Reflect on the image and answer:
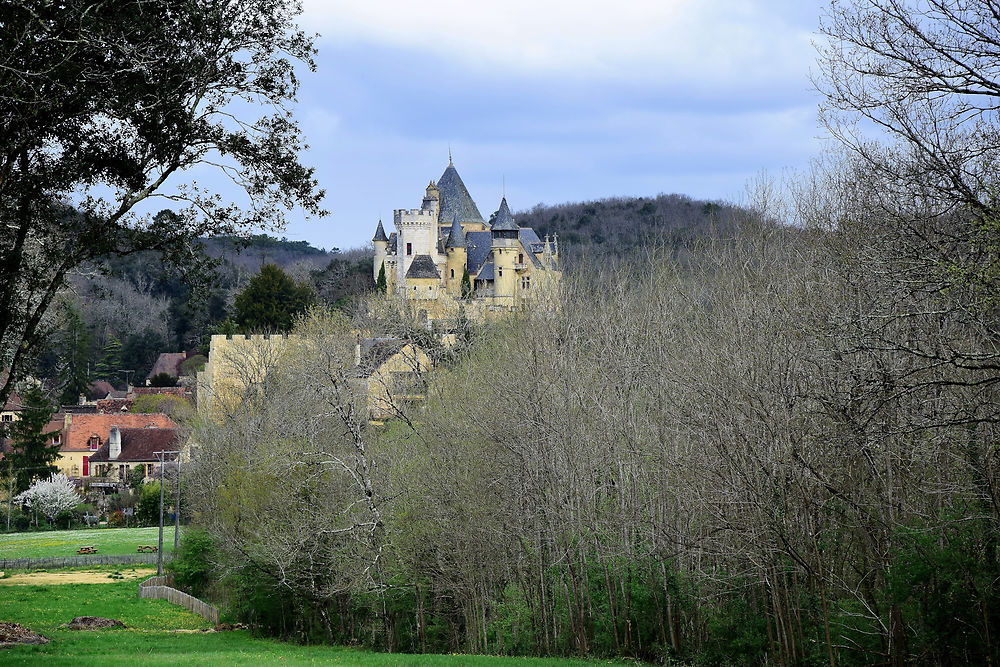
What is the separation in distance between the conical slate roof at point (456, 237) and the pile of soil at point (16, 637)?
7423cm

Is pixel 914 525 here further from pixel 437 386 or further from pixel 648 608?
pixel 437 386

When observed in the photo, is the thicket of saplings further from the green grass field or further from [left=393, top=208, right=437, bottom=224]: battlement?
[left=393, top=208, right=437, bottom=224]: battlement

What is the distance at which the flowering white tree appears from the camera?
57.2 metres

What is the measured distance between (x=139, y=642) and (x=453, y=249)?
7341cm

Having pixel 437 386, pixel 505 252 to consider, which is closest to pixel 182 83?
pixel 437 386

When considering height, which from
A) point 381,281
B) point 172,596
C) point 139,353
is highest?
point 381,281

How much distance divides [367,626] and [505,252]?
63561 millimetres

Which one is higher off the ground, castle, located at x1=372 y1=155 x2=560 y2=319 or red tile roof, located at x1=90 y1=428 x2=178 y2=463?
castle, located at x1=372 y1=155 x2=560 y2=319

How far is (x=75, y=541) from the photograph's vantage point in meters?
50.9

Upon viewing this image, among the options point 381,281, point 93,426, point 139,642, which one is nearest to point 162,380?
point 93,426

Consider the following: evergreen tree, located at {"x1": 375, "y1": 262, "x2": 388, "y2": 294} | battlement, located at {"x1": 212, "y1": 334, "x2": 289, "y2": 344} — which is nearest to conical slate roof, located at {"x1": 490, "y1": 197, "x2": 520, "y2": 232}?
evergreen tree, located at {"x1": 375, "y1": 262, "x2": 388, "y2": 294}

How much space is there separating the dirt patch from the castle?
44346 mm

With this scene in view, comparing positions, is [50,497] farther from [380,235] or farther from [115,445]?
[380,235]

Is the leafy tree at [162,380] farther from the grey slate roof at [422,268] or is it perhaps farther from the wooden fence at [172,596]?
the wooden fence at [172,596]
